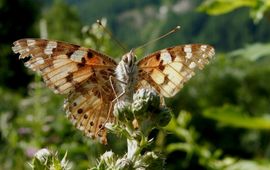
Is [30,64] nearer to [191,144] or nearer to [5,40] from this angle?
[191,144]

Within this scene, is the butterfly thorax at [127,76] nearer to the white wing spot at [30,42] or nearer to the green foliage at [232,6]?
the white wing spot at [30,42]

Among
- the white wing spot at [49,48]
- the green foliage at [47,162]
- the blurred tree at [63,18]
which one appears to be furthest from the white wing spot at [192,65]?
the blurred tree at [63,18]

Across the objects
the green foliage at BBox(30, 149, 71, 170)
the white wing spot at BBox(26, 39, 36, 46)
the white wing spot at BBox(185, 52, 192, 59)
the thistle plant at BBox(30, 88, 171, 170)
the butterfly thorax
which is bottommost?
the green foliage at BBox(30, 149, 71, 170)

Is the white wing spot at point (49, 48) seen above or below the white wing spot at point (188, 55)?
below

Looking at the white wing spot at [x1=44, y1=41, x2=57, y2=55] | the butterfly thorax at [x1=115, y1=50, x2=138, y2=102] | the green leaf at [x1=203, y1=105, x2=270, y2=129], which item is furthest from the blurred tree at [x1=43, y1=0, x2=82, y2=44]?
the butterfly thorax at [x1=115, y1=50, x2=138, y2=102]

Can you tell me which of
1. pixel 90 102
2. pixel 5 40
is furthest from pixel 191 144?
pixel 5 40

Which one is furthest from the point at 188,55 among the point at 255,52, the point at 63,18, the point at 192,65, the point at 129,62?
the point at 63,18

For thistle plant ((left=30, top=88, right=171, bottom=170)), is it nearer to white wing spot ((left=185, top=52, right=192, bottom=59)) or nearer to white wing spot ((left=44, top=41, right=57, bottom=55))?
white wing spot ((left=185, top=52, right=192, bottom=59))
